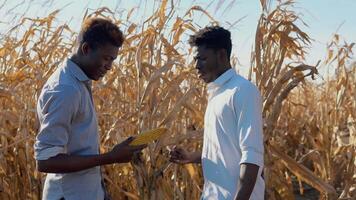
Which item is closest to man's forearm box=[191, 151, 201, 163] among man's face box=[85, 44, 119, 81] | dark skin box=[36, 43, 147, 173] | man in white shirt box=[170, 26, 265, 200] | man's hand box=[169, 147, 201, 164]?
man's hand box=[169, 147, 201, 164]

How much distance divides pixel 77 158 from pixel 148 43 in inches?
47.8

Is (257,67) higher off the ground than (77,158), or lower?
higher

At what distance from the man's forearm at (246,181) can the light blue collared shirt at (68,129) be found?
1.66 ft

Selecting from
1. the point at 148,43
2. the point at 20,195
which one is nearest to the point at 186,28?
the point at 148,43

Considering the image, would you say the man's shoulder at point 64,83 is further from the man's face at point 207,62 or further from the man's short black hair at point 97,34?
the man's face at point 207,62

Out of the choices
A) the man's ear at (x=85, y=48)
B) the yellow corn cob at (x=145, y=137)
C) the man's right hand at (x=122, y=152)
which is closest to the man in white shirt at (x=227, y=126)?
the yellow corn cob at (x=145, y=137)

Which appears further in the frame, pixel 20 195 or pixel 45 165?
pixel 20 195

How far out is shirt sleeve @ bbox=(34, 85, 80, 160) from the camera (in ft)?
6.45

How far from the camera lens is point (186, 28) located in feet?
11.3

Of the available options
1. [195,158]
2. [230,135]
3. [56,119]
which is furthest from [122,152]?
[195,158]

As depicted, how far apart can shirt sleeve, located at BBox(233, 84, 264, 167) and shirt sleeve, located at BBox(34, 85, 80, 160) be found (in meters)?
0.54

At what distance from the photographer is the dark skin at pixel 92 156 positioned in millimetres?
2002

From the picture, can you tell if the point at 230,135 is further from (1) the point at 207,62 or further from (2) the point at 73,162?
(2) the point at 73,162

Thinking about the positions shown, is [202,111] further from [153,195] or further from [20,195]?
[20,195]
